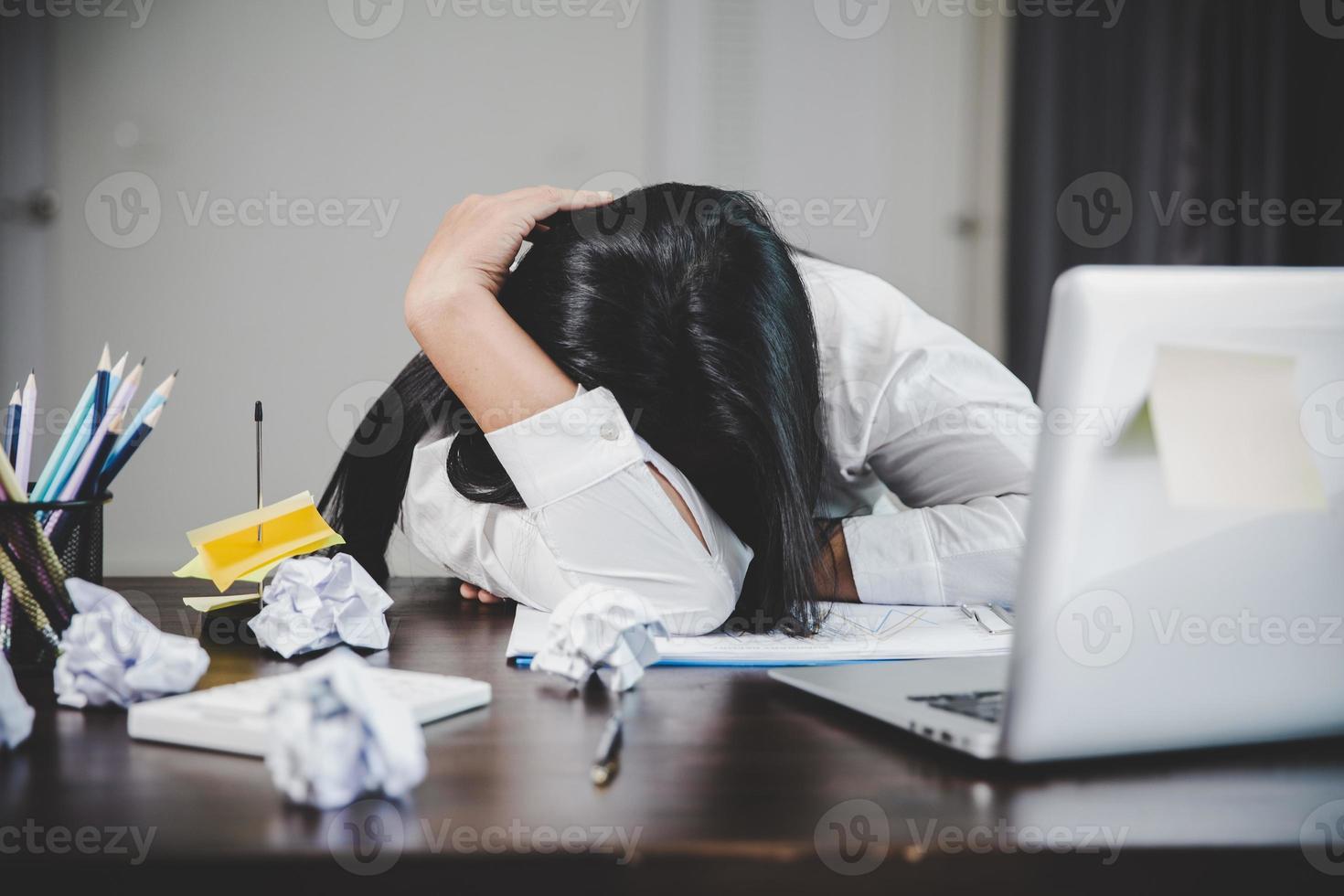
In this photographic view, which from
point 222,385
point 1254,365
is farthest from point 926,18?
point 1254,365

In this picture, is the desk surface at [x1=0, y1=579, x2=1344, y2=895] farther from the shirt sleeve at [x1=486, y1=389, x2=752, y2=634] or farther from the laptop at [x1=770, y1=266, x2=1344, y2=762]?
the shirt sleeve at [x1=486, y1=389, x2=752, y2=634]

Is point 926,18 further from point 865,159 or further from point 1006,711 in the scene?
point 1006,711

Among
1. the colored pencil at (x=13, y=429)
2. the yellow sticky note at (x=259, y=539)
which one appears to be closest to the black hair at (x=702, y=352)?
the yellow sticky note at (x=259, y=539)

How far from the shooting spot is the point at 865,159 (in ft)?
9.27

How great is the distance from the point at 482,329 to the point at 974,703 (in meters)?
0.56

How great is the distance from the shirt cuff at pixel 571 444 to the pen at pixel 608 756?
0.38 metres

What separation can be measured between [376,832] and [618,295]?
639 millimetres

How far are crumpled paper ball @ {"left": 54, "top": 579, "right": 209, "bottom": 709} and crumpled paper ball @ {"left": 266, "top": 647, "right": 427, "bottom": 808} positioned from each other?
0.62 ft

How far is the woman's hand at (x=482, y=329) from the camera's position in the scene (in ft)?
3.02

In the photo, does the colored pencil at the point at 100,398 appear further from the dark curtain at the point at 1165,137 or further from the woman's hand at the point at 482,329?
the dark curtain at the point at 1165,137

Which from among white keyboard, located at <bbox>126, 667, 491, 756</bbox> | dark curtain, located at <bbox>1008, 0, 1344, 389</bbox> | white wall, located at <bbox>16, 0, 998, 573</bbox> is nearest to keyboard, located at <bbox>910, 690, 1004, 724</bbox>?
white keyboard, located at <bbox>126, 667, 491, 756</bbox>

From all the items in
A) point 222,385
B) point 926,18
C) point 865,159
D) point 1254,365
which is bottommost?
point 222,385

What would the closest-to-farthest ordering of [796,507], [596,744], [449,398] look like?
[596,744]
[796,507]
[449,398]

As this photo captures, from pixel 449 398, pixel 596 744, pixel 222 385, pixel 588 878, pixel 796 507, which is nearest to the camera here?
pixel 588 878
